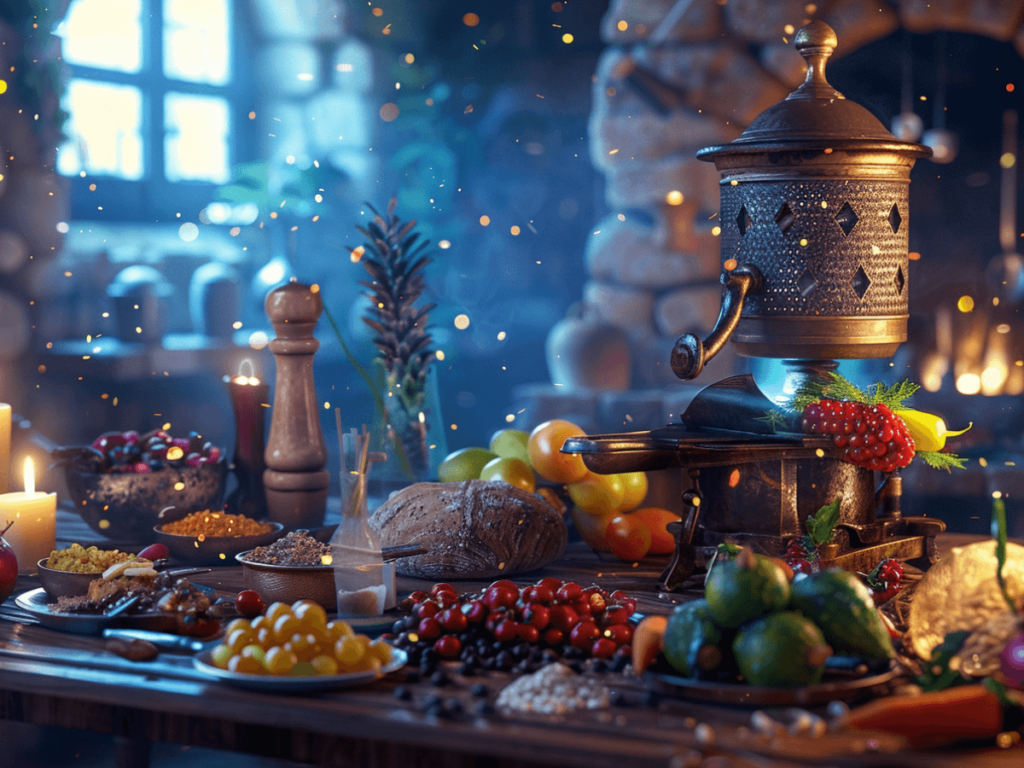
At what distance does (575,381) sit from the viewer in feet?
9.52

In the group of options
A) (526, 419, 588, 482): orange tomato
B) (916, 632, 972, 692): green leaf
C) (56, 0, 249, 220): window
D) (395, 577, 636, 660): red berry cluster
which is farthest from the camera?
(56, 0, 249, 220): window

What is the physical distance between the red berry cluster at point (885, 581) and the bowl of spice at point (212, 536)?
983 millimetres

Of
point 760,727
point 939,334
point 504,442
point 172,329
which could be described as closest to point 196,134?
point 172,329

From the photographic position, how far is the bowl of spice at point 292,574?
1596mm

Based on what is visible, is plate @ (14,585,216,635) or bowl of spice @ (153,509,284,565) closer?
plate @ (14,585,216,635)

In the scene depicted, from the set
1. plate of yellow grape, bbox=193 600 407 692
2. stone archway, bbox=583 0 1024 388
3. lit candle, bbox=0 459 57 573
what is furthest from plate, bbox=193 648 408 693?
stone archway, bbox=583 0 1024 388

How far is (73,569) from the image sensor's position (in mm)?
1605

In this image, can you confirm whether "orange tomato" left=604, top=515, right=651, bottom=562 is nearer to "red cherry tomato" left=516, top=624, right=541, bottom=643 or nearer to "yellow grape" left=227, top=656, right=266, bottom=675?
"red cherry tomato" left=516, top=624, right=541, bottom=643

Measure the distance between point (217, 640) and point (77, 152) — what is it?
7.18 ft

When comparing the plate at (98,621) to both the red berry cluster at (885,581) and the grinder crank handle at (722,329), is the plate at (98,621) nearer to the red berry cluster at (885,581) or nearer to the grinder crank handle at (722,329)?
the grinder crank handle at (722,329)

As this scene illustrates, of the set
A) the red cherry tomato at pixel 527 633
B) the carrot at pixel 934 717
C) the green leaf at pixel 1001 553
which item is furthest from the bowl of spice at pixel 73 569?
the green leaf at pixel 1001 553

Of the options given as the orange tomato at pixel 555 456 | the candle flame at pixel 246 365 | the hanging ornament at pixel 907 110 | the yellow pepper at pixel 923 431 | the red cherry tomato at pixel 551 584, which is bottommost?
the red cherry tomato at pixel 551 584

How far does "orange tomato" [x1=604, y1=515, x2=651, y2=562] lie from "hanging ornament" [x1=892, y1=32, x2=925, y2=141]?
1.22 m

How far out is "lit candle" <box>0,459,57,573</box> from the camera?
1841mm
